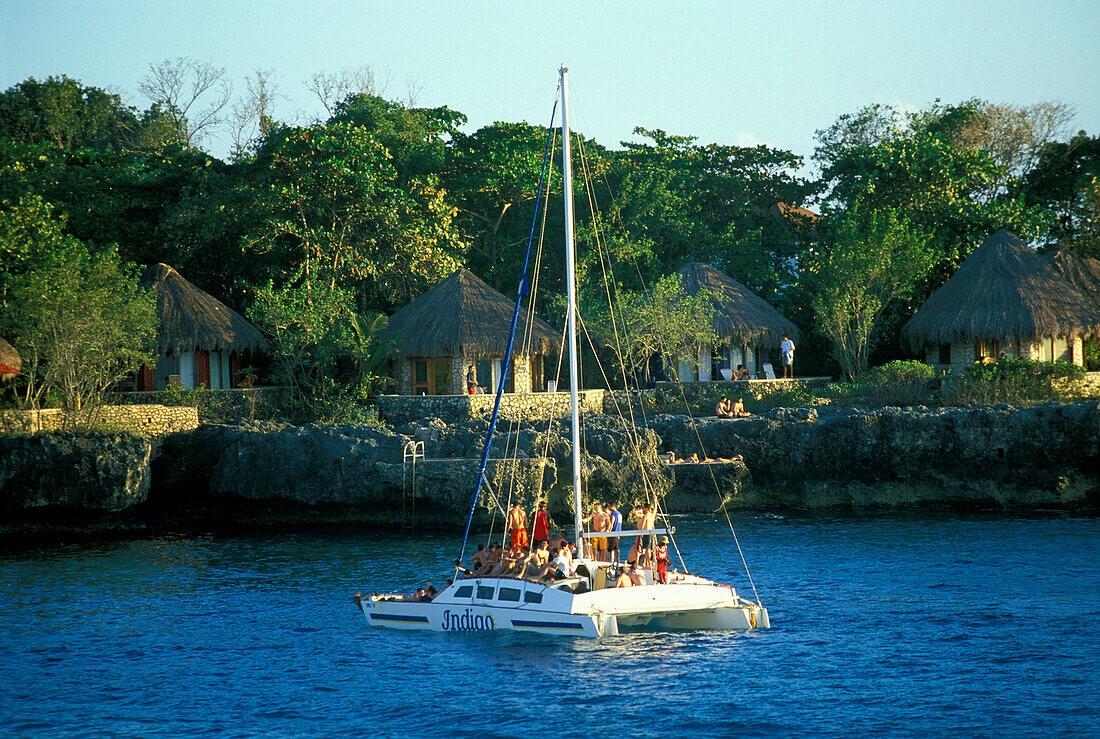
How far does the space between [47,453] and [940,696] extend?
28.8m

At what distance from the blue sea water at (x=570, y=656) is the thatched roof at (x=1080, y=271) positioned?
18439 mm

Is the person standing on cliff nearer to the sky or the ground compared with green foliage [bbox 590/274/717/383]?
nearer to the ground

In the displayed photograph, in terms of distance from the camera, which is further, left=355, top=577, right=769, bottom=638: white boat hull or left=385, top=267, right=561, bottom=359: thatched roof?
left=385, top=267, right=561, bottom=359: thatched roof

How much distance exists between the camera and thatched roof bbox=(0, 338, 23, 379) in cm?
3641

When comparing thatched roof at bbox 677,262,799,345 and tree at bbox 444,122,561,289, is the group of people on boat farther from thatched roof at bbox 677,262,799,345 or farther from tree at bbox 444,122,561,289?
tree at bbox 444,122,561,289

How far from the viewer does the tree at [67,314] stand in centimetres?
3491

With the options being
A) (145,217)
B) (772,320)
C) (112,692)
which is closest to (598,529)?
(112,692)

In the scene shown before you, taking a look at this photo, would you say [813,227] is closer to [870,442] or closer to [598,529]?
[870,442]

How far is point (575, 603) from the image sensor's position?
66.4 ft

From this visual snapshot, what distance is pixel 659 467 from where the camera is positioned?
116ft

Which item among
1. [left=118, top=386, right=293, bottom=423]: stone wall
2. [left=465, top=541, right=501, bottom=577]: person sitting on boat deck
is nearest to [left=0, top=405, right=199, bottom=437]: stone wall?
[left=118, top=386, right=293, bottom=423]: stone wall

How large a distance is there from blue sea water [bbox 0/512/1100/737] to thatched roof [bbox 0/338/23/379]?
364 inches

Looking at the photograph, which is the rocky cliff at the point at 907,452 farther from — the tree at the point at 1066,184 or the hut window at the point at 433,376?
the tree at the point at 1066,184

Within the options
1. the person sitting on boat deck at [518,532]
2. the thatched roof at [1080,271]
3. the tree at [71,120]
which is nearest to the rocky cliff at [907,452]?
the thatched roof at [1080,271]
